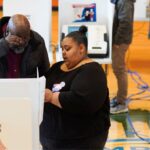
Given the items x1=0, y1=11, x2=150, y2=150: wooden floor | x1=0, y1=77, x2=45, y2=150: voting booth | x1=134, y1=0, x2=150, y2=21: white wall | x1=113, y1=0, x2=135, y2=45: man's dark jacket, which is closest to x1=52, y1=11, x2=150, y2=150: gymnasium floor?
x1=0, y1=11, x2=150, y2=150: wooden floor

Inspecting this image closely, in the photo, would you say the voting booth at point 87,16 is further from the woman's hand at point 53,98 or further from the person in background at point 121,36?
the woman's hand at point 53,98

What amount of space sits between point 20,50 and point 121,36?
1.66m

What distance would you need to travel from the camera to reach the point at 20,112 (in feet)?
3.24

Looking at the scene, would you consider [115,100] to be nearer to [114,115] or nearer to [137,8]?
[114,115]

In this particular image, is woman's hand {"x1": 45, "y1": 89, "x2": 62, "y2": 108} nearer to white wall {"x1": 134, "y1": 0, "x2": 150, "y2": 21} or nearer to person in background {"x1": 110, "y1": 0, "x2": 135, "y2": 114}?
person in background {"x1": 110, "y1": 0, "x2": 135, "y2": 114}

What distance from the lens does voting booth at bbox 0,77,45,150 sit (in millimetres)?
972

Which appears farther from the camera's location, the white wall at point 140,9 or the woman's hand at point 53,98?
the white wall at point 140,9

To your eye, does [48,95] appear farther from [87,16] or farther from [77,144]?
[87,16]

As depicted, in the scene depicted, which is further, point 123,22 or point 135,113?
point 135,113

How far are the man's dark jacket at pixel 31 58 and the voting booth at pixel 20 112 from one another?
2.17 feet

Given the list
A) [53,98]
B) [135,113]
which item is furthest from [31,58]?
[135,113]

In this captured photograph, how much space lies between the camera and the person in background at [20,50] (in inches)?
61.5


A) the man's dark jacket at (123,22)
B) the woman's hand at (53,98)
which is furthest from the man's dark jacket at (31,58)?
the man's dark jacket at (123,22)

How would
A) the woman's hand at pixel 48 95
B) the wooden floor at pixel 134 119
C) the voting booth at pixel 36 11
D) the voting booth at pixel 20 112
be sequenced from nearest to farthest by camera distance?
the voting booth at pixel 20 112
the woman's hand at pixel 48 95
the wooden floor at pixel 134 119
the voting booth at pixel 36 11
